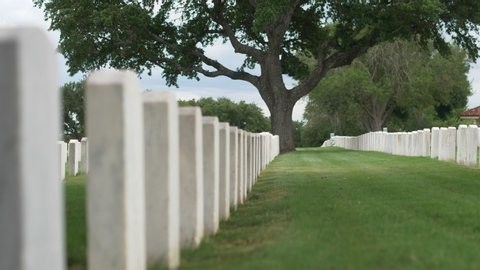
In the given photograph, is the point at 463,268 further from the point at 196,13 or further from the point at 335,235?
the point at 196,13

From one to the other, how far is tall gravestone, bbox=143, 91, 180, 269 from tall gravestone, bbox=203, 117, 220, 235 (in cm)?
222

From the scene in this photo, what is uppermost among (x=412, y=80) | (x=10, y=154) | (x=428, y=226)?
(x=412, y=80)

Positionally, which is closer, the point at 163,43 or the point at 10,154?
the point at 10,154

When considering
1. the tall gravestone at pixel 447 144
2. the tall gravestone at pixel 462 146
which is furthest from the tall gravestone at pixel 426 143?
the tall gravestone at pixel 462 146

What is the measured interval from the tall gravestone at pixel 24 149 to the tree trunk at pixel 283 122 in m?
38.8

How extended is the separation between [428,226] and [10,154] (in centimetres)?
579

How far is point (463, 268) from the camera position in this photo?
219 inches

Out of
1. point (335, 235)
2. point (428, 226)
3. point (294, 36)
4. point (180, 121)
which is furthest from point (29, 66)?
point (294, 36)

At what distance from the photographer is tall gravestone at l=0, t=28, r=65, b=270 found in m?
3.26

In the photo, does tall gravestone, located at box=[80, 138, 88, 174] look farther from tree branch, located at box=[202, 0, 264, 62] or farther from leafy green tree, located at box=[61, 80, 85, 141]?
leafy green tree, located at box=[61, 80, 85, 141]

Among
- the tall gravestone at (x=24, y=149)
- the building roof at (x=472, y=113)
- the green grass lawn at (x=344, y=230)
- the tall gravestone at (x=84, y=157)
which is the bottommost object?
the green grass lawn at (x=344, y=230)

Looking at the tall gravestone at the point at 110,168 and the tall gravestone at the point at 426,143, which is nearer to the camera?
the tall gravestone at the point at 110,168

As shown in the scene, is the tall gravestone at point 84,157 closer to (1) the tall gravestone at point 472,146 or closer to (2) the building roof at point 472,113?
(1) the tall gravestone at point 472,146

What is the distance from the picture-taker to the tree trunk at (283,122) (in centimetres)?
4234
